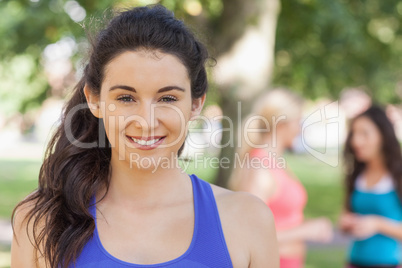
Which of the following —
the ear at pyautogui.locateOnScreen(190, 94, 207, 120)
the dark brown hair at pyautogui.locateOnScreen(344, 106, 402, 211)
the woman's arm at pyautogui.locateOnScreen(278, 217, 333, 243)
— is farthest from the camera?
the dark brown hair at pyautogui.locateOnScreen(344, 106, 402, 211)

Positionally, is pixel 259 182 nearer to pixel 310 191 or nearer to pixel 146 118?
pixel 146 118

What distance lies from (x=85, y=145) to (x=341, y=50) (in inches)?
247

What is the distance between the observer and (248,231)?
79.5 inches

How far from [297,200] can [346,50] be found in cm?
501

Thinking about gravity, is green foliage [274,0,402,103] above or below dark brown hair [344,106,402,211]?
above

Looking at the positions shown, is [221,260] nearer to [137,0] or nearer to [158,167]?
[158,167]

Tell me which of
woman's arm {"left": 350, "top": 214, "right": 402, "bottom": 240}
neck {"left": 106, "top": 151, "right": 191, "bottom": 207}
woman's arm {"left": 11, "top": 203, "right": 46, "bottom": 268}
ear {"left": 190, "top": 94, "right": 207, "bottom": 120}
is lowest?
woman's arm {"left": 350, "top": 214, "right": 402, "bottom": 240}

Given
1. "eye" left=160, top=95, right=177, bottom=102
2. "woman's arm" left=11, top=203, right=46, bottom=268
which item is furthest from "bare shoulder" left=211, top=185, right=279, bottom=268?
"woman's arm" left=11, top=203, right=46, bottom=268

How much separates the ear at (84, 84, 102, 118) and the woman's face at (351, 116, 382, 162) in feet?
8.85

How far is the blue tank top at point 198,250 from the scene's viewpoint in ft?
6.11

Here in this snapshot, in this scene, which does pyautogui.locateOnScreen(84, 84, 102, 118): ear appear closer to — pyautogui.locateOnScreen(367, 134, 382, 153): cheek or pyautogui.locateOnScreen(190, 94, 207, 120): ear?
pyautogui.locateOnScreen(190, 94, 207, 120): ear

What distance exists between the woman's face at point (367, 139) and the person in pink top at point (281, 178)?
2.88 feet

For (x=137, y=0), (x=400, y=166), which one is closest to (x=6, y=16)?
Result: (x=137, y=0)

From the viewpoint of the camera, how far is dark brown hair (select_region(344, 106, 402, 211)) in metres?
4.09
